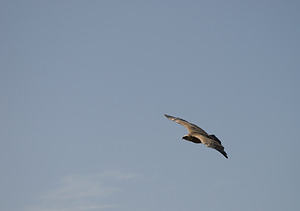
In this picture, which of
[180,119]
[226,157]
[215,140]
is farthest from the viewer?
[180,119]

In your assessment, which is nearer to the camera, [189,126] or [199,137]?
[199,137]

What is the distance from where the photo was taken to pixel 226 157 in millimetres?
32469

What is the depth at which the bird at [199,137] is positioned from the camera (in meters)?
35.3

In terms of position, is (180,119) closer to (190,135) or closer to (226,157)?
(190,135)

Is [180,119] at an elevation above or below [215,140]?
above

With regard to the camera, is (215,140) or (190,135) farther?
(190,135)

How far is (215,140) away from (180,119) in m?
8.80

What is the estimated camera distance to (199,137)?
131 feet

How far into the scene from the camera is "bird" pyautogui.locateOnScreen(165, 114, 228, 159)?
3531 cm

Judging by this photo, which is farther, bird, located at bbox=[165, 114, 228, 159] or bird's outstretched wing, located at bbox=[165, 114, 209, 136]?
bird's outstretched wing, located at bbox=[165, 114, 209, 136]

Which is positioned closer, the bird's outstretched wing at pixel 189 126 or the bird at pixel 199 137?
the bird at pixel 199 137

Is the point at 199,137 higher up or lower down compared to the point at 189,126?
lower down

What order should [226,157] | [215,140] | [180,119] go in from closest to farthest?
[226,157]
[215,140]
[180,119]

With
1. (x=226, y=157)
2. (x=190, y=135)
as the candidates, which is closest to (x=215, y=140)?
(x=190, y=135)
